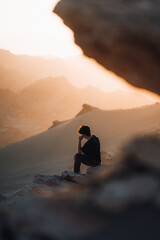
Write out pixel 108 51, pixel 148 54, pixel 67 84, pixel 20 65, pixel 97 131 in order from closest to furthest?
pixel 148 54 → pixel 108 51 → pixel 97 131 → pixel 67 84 → pixel 20 65

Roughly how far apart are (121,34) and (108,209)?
1623mm

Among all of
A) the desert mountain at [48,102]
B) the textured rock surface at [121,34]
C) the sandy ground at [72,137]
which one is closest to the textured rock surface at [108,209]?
the textured rock surface at [121,34]

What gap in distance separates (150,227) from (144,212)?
0.07m

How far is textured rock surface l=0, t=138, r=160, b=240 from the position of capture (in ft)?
3.50

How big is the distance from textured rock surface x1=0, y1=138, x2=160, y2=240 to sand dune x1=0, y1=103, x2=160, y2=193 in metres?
10.9

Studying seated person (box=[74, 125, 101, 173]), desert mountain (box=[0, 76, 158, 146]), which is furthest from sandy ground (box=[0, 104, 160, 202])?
desert mountain (box=[0, 76, 158, 146])

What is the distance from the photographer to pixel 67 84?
80750mm

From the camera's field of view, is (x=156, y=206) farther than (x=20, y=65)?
No

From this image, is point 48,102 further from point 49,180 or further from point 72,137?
point 49,180

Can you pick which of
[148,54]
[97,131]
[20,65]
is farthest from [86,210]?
[20,65]

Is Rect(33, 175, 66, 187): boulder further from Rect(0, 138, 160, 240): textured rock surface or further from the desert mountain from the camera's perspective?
the desert mountain

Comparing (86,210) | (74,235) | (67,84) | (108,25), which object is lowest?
(74,235)

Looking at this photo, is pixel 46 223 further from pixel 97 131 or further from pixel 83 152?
pixel 97 131

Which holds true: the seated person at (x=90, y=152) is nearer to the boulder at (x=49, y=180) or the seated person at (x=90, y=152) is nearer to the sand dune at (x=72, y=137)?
the boulder at (x=49, y=180)
